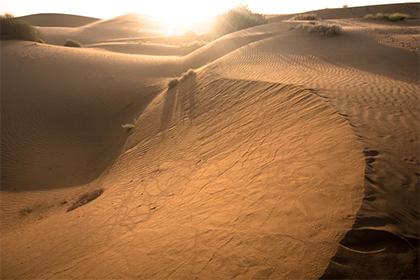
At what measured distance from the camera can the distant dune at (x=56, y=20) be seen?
53428mm

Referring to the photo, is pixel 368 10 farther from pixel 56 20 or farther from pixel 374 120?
pixel 56 20

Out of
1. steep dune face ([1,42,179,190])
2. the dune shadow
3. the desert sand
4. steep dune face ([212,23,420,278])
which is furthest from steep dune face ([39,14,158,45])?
steep dune face ([212,23,420,278])

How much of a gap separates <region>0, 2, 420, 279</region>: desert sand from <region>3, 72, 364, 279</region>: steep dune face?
0.08ft

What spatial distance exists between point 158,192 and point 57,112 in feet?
25.1

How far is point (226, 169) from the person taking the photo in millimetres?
6004

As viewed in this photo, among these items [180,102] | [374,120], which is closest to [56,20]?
[180,102]

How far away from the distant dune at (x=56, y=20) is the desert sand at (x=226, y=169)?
4610 centimetres

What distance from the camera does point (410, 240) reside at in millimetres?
3488

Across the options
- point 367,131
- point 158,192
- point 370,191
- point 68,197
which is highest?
point 367,131

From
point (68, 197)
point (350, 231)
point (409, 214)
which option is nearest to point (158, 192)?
point (68, 197)

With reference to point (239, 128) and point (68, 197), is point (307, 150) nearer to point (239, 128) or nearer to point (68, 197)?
point (239, 128)

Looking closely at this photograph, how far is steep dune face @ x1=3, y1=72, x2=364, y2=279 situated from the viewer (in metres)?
3.84

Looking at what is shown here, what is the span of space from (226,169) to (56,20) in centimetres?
5966

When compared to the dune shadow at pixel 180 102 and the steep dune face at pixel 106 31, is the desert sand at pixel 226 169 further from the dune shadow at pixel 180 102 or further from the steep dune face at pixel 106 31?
the steep dune face at pixel 106 31
